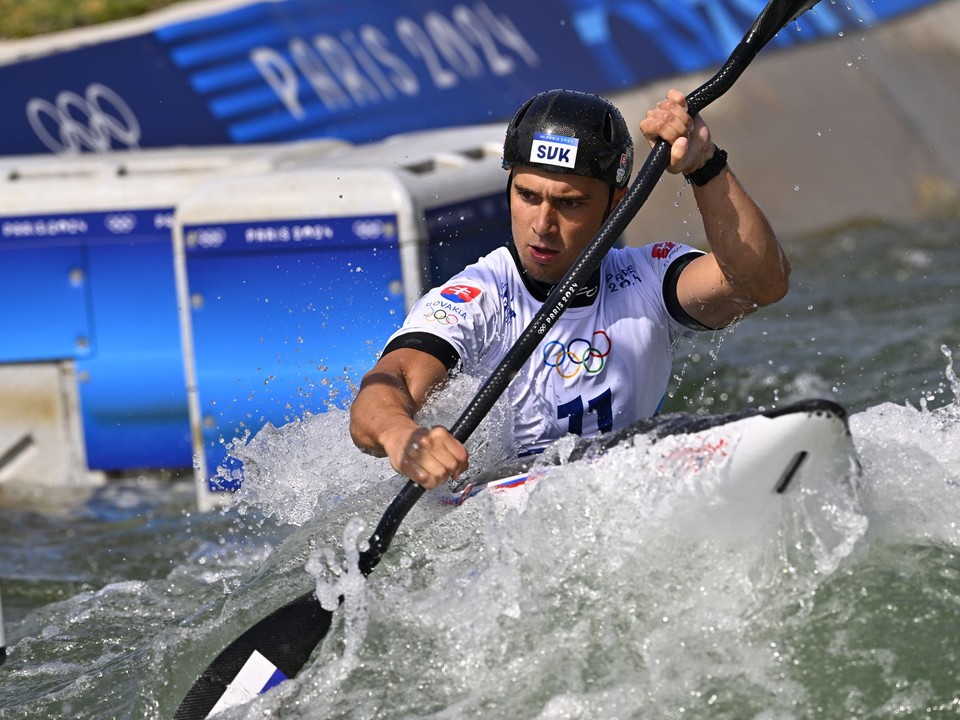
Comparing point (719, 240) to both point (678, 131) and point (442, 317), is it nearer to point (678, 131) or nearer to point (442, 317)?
point (678, 131)

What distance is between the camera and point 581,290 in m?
4.09

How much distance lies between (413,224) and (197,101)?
3.96 m

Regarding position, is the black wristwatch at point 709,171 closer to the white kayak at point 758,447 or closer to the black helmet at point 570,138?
the black helmet at point 570,138

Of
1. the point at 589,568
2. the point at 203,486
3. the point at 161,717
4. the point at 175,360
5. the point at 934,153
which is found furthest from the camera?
the point at 934,153

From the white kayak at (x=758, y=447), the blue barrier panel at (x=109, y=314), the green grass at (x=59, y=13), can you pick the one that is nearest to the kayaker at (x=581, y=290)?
the white kayak at (x=758, y=447)

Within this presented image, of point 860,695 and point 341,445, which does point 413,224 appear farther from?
point 860,695

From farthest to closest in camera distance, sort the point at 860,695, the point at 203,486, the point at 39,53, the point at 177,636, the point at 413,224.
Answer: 1. the point at 39,53
2. the point at 203,486
3. the point at 413,224
4. the point at 177,636
5. the point at 860,695

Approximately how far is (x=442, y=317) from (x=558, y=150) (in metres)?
0.60

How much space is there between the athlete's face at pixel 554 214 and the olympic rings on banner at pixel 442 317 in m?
0.30

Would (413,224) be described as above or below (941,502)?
above

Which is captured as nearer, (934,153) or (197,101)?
(197,101)

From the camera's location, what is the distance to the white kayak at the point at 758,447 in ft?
11.4

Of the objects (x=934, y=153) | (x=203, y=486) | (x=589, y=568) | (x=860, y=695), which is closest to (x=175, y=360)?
(x=203, y=486)

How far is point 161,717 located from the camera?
159 inches
